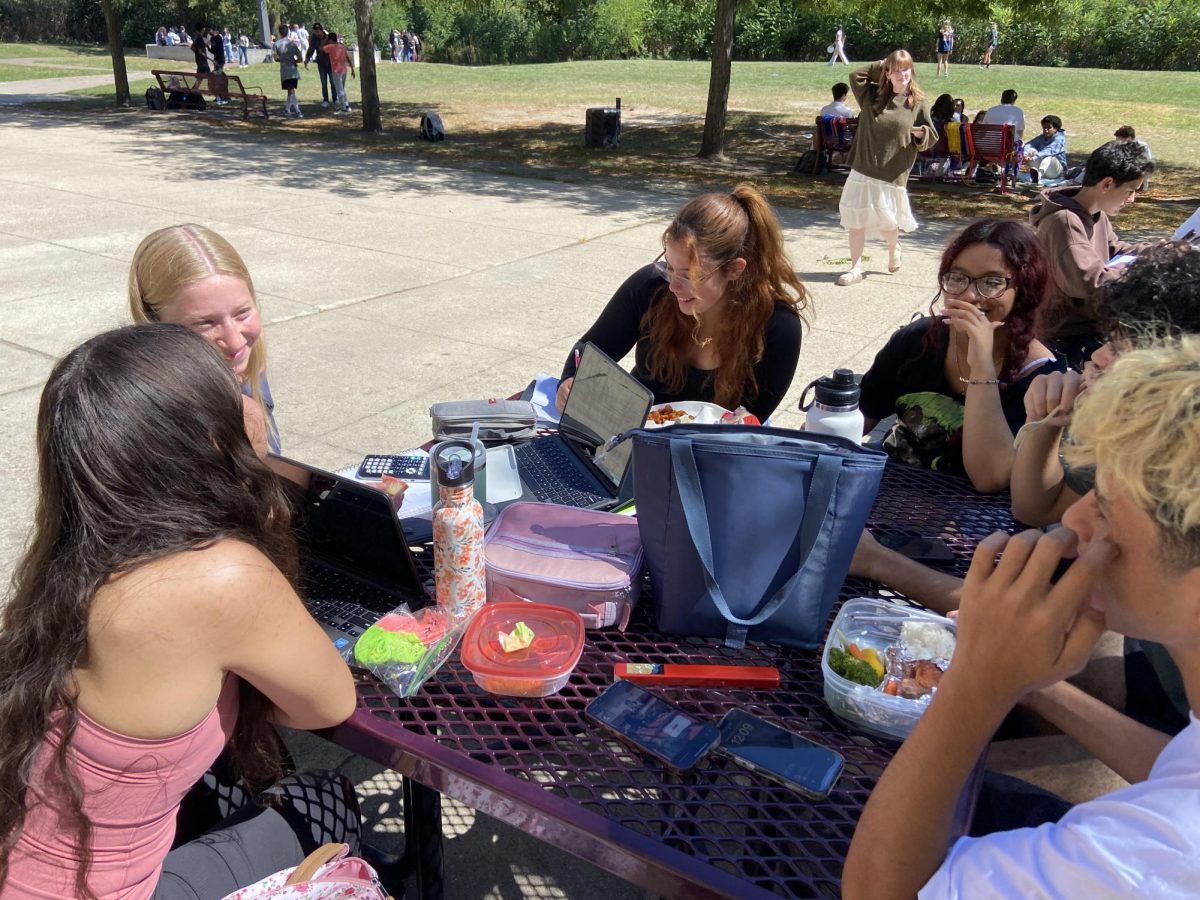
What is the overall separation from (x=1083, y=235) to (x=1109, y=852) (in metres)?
4.21

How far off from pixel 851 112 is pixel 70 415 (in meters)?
13.2

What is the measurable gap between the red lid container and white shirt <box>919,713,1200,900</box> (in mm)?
751

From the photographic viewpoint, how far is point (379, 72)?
29.5 m

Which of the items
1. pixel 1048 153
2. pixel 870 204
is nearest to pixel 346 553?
pixel 870 204

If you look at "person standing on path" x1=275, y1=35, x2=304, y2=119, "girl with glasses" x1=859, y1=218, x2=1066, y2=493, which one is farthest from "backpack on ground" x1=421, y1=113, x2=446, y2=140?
"girl with glasses" x1=859, y1=218, x2=1066, y2=493

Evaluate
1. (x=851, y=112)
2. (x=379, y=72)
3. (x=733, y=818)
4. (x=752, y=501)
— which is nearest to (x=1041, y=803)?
(x=733, y=818)

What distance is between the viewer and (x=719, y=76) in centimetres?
1283

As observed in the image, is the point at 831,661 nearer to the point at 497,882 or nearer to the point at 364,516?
the point at 364,516

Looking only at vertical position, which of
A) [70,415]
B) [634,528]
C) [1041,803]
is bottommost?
[1041,803]

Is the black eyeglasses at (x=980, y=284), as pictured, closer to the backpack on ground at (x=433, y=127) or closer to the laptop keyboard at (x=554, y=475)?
the laptop keyboard at (x=554, y=475)

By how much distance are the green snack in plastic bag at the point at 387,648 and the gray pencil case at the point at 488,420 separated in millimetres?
983

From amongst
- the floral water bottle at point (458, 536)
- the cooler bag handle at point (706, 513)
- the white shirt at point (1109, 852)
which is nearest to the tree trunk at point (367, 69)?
the floral water bottle at point (458, 536)

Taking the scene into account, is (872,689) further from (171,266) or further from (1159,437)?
(171,266)

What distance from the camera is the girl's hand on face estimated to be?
2533 mm
